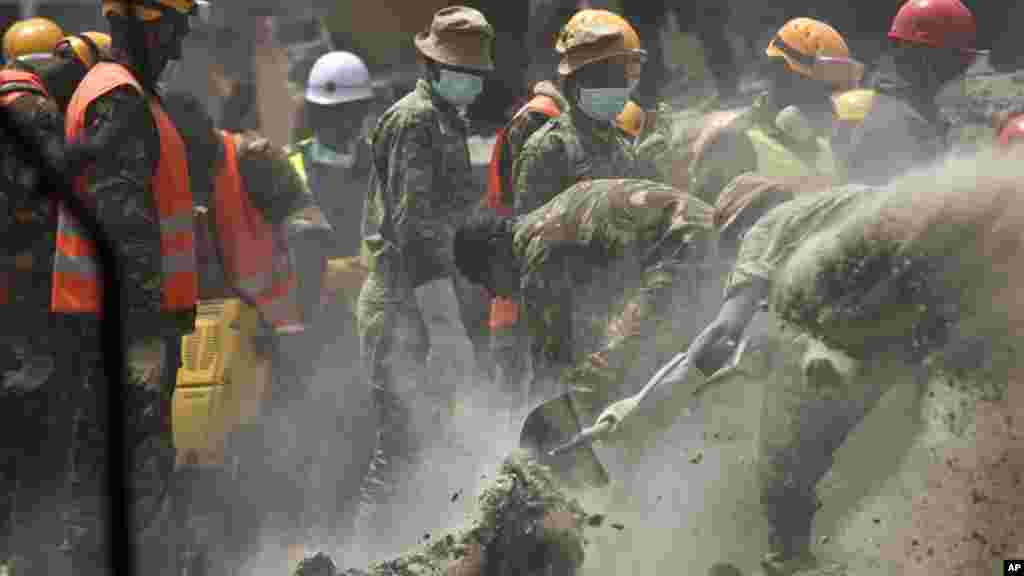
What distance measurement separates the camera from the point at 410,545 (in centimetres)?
735

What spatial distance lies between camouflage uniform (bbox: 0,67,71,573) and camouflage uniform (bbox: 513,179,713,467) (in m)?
2.00

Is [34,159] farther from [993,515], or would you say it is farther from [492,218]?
[993,515]

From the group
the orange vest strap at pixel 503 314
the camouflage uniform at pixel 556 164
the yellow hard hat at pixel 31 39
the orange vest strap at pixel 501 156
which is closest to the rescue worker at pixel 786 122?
the camouflage uniform at pixel 556 164

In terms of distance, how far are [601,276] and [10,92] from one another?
2.58m

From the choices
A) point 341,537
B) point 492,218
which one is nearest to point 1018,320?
point 492,218

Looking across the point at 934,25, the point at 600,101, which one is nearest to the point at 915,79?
the point at 934,25

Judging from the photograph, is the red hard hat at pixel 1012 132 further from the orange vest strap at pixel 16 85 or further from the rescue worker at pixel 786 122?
the orange vest strap at pixel 16 85

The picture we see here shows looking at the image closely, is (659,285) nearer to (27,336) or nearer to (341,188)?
(27,336)

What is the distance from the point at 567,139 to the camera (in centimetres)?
761

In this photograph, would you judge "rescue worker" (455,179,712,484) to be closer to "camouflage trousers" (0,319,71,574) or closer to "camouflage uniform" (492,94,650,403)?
"camouflage uniform" (492,94,650,403)

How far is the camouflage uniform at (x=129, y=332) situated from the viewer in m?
6.14

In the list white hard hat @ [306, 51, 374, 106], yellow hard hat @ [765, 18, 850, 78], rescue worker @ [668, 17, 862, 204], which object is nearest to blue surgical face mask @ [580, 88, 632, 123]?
rescue worker @ [668, 17, 862, 204]

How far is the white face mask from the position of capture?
379 inches

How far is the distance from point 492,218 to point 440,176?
3.51 feet
